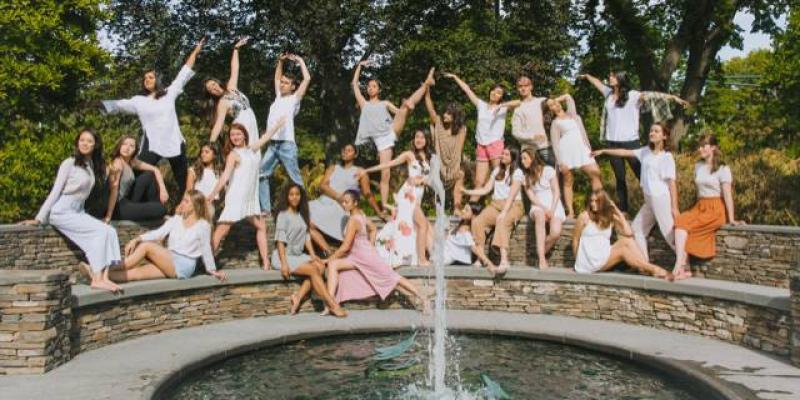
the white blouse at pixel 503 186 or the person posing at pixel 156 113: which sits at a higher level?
the person posing at pixel 156 113

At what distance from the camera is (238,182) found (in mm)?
10445

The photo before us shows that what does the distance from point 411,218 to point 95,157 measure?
4.39m

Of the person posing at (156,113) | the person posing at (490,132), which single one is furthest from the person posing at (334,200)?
the person posing at (156,113)

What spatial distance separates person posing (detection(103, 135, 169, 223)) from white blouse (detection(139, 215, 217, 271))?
2.26 feet

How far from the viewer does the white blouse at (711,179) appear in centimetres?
1002

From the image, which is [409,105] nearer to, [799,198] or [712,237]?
[712,237]

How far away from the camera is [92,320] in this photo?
8.22m

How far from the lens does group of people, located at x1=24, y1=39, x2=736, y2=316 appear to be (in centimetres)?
968

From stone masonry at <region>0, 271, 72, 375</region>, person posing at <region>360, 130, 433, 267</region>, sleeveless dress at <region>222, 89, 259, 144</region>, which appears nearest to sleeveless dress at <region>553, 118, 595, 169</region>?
person posing at <region>360, 130, 433, 267</region>

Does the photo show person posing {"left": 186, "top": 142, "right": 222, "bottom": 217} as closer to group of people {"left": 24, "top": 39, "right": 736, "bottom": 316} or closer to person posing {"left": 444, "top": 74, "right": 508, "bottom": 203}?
group of people {"left": 24, "top": 39, "right": 736, "bottom": 316}

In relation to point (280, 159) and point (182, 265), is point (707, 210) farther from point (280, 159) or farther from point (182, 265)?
point (182, 265)

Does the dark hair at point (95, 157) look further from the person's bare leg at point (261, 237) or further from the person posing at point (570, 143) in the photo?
the person posing at point (570, 143)

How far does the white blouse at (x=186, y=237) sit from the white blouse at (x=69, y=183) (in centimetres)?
108

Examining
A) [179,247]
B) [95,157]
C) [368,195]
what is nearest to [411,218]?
[368,195]
